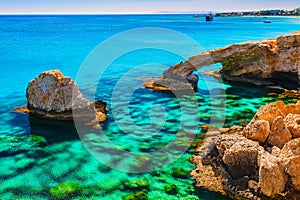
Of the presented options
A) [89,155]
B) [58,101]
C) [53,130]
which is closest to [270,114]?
[89,155]

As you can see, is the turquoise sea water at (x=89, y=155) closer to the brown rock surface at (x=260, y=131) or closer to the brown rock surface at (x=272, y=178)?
the brown rock surface at (x=272, y=178)

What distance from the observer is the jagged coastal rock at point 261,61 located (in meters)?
25.2

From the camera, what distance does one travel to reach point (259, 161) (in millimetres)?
10820

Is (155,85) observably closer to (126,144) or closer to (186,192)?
(126,144)

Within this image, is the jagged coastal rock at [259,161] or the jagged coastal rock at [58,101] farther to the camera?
the jagged coastal rock at [58,101]

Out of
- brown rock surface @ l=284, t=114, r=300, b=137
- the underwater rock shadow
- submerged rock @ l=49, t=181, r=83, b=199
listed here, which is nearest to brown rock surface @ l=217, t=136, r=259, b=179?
brown rock surface @ l=284, t=114, r=300, b=137

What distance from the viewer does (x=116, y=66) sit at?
41375 mm

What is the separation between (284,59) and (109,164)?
62.6 ft

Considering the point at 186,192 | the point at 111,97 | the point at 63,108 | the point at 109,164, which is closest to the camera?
the point at 186,192

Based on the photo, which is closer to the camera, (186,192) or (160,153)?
(186,192)

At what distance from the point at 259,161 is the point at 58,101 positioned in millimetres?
12080

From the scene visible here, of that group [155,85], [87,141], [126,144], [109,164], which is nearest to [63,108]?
[87,141]

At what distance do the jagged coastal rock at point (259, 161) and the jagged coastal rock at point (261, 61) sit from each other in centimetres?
1280

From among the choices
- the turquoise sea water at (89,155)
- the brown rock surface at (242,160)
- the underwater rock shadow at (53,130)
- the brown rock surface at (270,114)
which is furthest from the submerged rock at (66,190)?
the brown rock surface at (270,114)
